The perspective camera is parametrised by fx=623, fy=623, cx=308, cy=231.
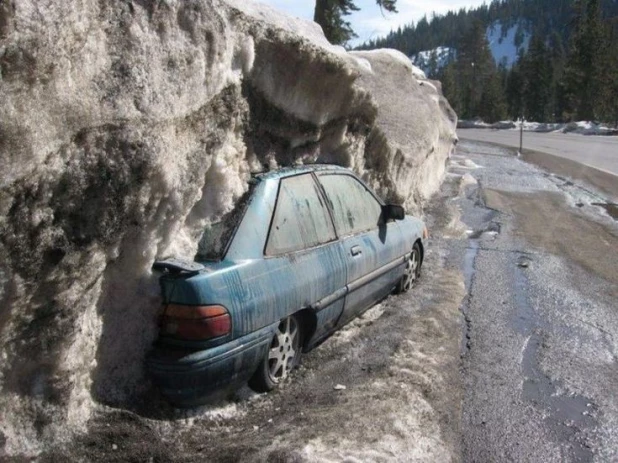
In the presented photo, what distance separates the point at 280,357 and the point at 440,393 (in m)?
1.13

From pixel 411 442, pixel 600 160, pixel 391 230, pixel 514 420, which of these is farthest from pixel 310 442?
pixel 600 160

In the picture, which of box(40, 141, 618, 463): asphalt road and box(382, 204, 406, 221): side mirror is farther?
box(382, 204, 406, 221): side mirror

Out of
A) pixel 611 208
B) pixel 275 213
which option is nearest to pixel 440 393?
pixel 275 213

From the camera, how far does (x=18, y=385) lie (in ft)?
9.99

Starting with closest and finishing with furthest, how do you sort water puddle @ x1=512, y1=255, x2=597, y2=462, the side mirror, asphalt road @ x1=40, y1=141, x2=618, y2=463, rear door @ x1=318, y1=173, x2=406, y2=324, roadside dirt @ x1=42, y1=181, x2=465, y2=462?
roadside dirt @ x1=42, y1=181, x2=465, y2=462
asphalt road @ x1=40, y1=141, x2=618, y2=463
water puddle @ x1=512, y1=255, x2=597, y2=462
rear door @ x1=318, y1=173, x2=406, y2=324
the side mirror

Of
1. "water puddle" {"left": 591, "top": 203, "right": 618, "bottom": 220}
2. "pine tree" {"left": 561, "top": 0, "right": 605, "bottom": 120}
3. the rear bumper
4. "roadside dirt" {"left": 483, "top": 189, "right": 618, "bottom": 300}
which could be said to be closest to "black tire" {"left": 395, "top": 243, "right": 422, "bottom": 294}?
"roadside dirt" {"left": 483, "top": 189, "right": 618, "bottom": 300}

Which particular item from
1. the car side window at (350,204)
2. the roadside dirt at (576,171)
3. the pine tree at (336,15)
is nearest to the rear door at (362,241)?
the car side window at (350,204)

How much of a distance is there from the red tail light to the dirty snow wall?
0.13m

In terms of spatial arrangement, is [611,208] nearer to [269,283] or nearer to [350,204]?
[350,204]

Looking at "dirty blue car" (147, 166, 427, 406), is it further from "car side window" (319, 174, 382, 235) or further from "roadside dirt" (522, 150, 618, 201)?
"roadside dirt" (522, 150, 618, 201)

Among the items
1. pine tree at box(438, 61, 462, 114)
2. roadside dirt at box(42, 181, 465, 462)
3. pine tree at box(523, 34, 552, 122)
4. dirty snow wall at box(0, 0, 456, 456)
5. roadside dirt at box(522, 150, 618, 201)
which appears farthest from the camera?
pine tree at box(438, 61, 462, 114)

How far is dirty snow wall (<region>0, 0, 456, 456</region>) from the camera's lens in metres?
2.91

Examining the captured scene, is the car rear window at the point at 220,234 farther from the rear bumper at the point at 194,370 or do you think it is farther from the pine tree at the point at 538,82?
the pine tree at the point at 538,82

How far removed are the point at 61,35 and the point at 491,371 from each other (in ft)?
12.4
